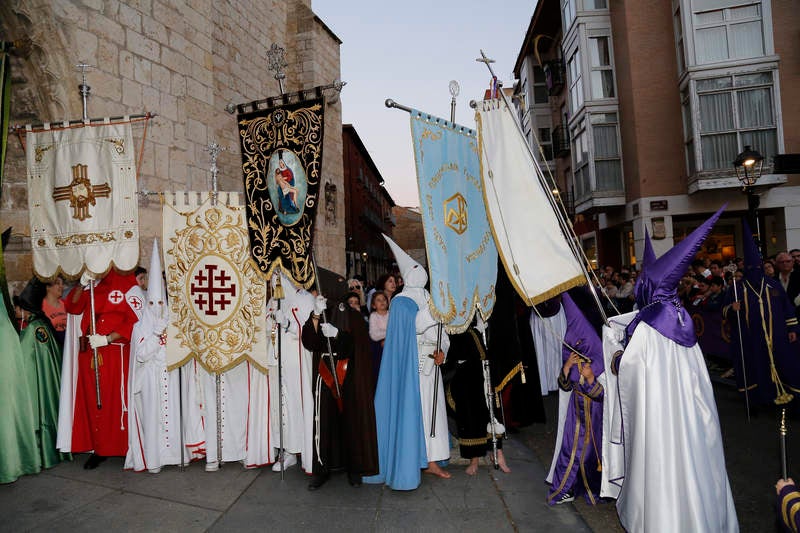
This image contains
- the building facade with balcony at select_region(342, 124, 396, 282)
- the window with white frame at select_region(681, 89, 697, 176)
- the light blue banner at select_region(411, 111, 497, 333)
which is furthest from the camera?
the building facade with balcony at select_region(342, 124, 396, 282)

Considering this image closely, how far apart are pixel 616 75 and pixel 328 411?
1622 cm

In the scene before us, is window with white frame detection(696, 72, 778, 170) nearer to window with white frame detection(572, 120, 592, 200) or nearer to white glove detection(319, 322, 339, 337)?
window with white frame detection(572, 120, 592, 200)

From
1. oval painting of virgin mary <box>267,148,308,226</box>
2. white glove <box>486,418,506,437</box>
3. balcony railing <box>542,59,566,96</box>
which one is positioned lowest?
white glove <box>486,418,506,437</box>

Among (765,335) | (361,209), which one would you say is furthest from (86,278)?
(361,209)

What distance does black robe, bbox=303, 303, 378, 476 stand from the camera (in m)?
4.39

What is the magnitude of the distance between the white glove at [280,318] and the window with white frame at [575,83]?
611 inches

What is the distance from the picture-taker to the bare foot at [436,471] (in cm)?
459

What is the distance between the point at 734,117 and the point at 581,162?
492cm

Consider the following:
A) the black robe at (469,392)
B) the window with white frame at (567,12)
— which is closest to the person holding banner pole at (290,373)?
the black robe at (469,392)

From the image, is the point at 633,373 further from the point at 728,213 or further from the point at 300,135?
the point at 728,213

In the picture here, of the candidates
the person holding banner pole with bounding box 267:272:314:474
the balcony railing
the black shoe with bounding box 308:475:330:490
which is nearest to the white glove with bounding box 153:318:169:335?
the person holding banner pole with bounding box 267:272:314:474

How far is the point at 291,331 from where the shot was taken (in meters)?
4.98

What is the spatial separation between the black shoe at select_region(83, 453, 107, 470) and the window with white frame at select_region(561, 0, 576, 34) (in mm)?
18618

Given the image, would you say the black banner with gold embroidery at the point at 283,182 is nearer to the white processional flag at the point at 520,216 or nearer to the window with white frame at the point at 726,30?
the white processional flag at the point at 520,216
